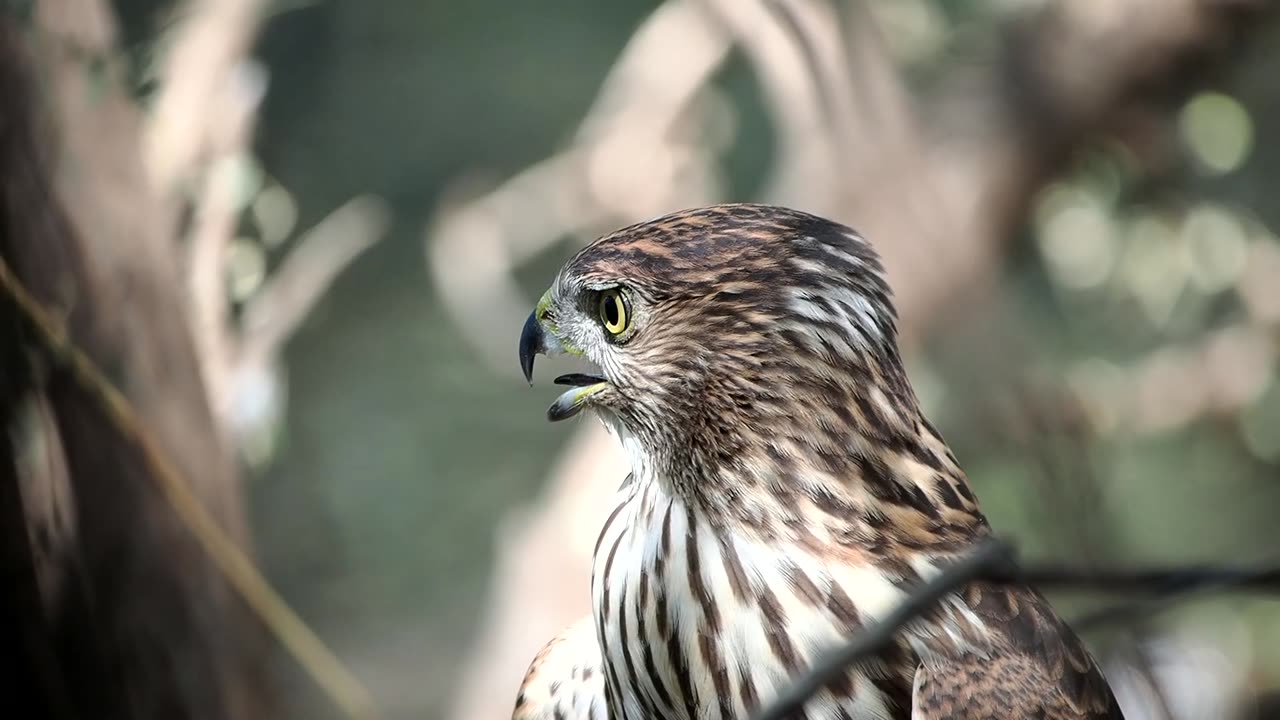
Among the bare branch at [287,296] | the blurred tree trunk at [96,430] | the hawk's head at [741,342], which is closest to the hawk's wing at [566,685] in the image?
the hawk's head at [741,342]

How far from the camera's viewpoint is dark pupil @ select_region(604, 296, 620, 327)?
1186 mm

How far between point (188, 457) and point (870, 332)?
1001mm

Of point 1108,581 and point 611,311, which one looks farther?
point 611,311

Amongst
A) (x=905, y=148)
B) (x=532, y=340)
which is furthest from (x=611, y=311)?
(x=905, y=148)

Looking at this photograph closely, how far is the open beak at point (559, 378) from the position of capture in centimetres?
120

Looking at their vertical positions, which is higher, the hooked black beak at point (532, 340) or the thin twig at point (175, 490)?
the thin twig at point (175, 490)

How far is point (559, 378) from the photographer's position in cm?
124

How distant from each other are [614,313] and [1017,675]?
493 millimetres

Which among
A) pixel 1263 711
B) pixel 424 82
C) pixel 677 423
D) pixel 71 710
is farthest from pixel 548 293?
pixel 424 82

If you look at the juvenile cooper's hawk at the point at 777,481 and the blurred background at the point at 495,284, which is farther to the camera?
the blurred background at the point at 495,284

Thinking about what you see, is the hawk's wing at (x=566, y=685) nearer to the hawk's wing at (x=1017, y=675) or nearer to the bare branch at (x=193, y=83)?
the hawk's wing at (x=1017, y=675)

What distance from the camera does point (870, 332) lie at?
3.88ft

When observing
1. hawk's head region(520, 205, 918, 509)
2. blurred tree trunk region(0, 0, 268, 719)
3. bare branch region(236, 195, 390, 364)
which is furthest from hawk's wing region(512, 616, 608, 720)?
bare branch region(236, 195, 390, 364)

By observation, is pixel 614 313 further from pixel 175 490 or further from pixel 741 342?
pixel 175 490
